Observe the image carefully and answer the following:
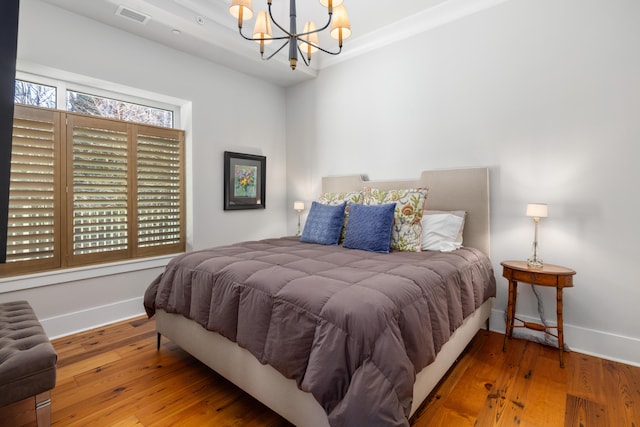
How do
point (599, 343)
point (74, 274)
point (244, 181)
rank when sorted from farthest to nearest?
1. point (244, 181)
2. point (74, 274)
3. point (599, 343)

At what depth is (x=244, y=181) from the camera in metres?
3.96

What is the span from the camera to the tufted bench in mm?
1231

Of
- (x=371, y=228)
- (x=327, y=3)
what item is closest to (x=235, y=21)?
(x=327, y=3)

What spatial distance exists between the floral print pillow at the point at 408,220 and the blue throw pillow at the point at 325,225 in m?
0.48

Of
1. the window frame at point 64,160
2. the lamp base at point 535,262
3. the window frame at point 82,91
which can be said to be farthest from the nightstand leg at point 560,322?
the window frame at point 82,91

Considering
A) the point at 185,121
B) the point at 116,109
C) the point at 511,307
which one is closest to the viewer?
the point at 511,307

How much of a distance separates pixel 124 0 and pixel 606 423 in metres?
4.18

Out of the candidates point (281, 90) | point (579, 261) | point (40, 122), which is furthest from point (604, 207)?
point (40, 122)

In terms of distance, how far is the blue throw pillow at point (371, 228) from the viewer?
2.38 m

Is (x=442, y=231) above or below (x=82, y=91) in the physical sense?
below

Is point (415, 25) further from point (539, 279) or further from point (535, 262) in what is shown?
point (539, 279)

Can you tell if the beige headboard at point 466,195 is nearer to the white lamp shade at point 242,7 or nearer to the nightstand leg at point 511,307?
the nightstand leg at point 511,307

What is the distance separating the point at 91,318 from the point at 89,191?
1.13m

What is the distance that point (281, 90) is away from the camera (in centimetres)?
442
